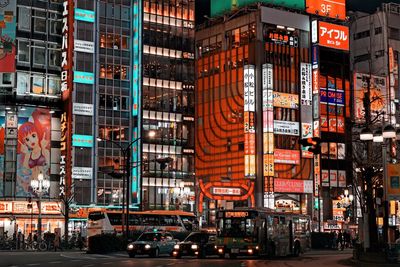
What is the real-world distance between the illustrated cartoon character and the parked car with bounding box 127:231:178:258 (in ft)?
136

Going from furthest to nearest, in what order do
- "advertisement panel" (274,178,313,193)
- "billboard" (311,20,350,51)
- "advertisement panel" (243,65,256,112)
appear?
1. "billboard" (311,20,350,51)
2. "advertisement panel" (274,178,313,193)
3. "advertisement panel" (243,65,256,112)

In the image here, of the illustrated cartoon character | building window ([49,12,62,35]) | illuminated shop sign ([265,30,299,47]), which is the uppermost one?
illuminated shop sign ([265,30,299,47])

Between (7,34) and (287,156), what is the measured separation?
143 ft

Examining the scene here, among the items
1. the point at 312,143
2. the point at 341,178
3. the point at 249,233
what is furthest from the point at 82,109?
the point at 312,143

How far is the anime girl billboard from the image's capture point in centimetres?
8825

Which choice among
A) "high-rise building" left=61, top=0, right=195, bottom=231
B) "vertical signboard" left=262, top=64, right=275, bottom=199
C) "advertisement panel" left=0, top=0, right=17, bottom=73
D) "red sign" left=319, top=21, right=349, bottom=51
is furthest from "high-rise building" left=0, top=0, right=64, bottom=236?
"red sign" left=319, top=21, right=349, bottom=51

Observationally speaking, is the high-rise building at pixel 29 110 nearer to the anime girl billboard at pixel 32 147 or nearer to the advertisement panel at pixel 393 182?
the anime girl billboard at pixel 32 147

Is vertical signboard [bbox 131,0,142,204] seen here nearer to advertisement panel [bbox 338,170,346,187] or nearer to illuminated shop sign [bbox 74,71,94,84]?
illuminated shop sign [bbox 74,71,94,84]

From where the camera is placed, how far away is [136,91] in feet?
316

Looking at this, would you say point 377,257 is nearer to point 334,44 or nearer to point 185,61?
point 185,61

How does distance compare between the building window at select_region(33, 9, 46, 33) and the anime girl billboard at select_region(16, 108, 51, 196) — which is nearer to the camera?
the anime girl billboard at select_region(16, 108, 51, 196)

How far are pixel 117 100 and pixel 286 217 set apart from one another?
48360 mm

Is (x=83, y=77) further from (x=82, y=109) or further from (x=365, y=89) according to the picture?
(x=365, y=89)

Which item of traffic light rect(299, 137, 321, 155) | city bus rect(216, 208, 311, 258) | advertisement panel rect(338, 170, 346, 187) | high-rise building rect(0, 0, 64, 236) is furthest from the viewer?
advertisement panel rect(338, 170, 346, 187)
